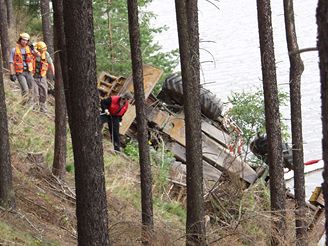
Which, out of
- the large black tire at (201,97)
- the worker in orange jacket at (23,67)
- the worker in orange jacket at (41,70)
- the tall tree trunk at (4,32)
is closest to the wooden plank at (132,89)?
the large black tire at (201,97)

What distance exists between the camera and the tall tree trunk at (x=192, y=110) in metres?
10.4

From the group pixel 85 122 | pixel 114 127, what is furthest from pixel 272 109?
pixel 85 122

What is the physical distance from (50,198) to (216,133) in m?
7.80

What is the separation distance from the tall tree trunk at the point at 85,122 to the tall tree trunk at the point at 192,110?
12.1ft

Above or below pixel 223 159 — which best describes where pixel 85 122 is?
above

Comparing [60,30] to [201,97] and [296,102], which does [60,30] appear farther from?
[201,97]

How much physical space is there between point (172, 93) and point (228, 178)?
4322 millimetres

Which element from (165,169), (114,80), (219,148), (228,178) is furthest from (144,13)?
(228,178)

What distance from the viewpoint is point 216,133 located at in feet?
63.8

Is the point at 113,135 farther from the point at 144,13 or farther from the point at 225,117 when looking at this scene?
the point at 144,13

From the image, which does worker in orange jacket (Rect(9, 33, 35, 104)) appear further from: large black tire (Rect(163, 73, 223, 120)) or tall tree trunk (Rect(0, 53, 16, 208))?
tall tree trunk (Rect(0, 53, 16, 208))

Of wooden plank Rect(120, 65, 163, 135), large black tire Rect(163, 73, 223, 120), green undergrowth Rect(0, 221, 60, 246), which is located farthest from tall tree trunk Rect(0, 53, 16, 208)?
large black tire Rect(163, 73, 223, 120)

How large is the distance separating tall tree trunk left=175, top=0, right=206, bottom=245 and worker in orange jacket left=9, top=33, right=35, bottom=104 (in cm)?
658

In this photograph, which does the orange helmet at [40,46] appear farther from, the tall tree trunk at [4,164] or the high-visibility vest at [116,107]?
the tall tree trunk at [4,164]
